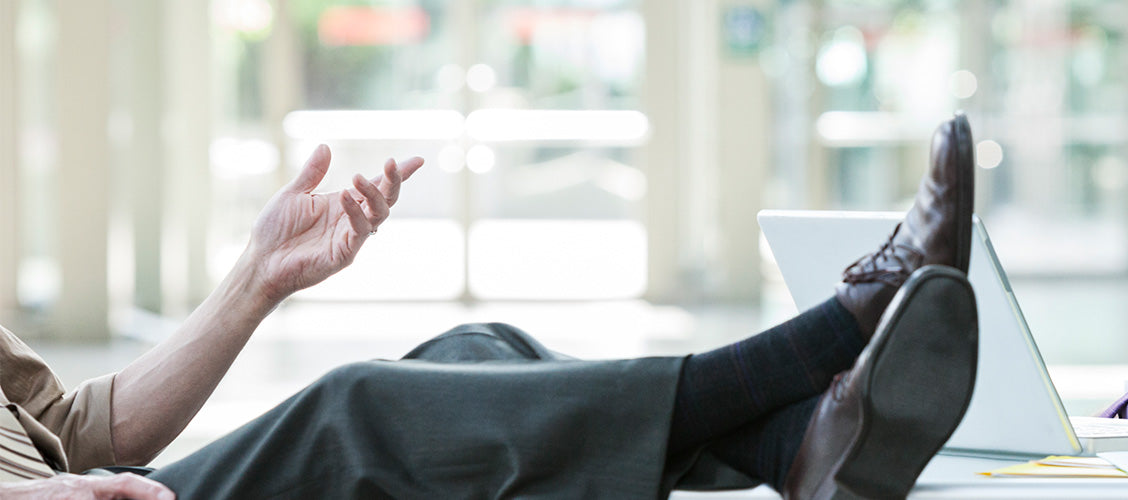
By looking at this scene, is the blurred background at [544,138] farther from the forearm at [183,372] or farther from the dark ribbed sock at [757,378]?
the dark ribbed sock at [757,378]

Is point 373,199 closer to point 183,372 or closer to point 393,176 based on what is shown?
point 393,176

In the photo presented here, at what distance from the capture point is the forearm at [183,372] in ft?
5.32

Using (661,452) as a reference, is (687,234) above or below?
below

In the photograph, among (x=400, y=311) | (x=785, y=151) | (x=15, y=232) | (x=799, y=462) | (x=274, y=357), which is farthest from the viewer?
(x=785, y=151)

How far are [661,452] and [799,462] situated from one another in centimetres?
16

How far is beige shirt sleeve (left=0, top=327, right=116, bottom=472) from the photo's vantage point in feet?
5.21

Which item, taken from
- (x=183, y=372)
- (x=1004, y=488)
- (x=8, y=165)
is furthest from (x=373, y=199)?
(x=8, y=165)

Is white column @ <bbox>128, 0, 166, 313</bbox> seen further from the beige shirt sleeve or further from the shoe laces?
the shoe laces

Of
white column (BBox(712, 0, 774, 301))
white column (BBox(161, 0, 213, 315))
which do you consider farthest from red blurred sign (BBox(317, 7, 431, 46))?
white column (BBox(712, 0, 774, 301))

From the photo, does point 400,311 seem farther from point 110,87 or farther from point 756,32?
point 756,32

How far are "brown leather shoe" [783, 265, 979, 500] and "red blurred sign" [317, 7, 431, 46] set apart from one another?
222 inches

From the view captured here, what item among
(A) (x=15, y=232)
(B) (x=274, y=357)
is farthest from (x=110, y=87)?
(B) (x=274, y=357)

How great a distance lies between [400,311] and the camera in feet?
20.4

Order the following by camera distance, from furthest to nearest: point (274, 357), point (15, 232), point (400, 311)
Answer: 1. point (400, 311)
2. point (15, 232)
3. point (274, 357)
